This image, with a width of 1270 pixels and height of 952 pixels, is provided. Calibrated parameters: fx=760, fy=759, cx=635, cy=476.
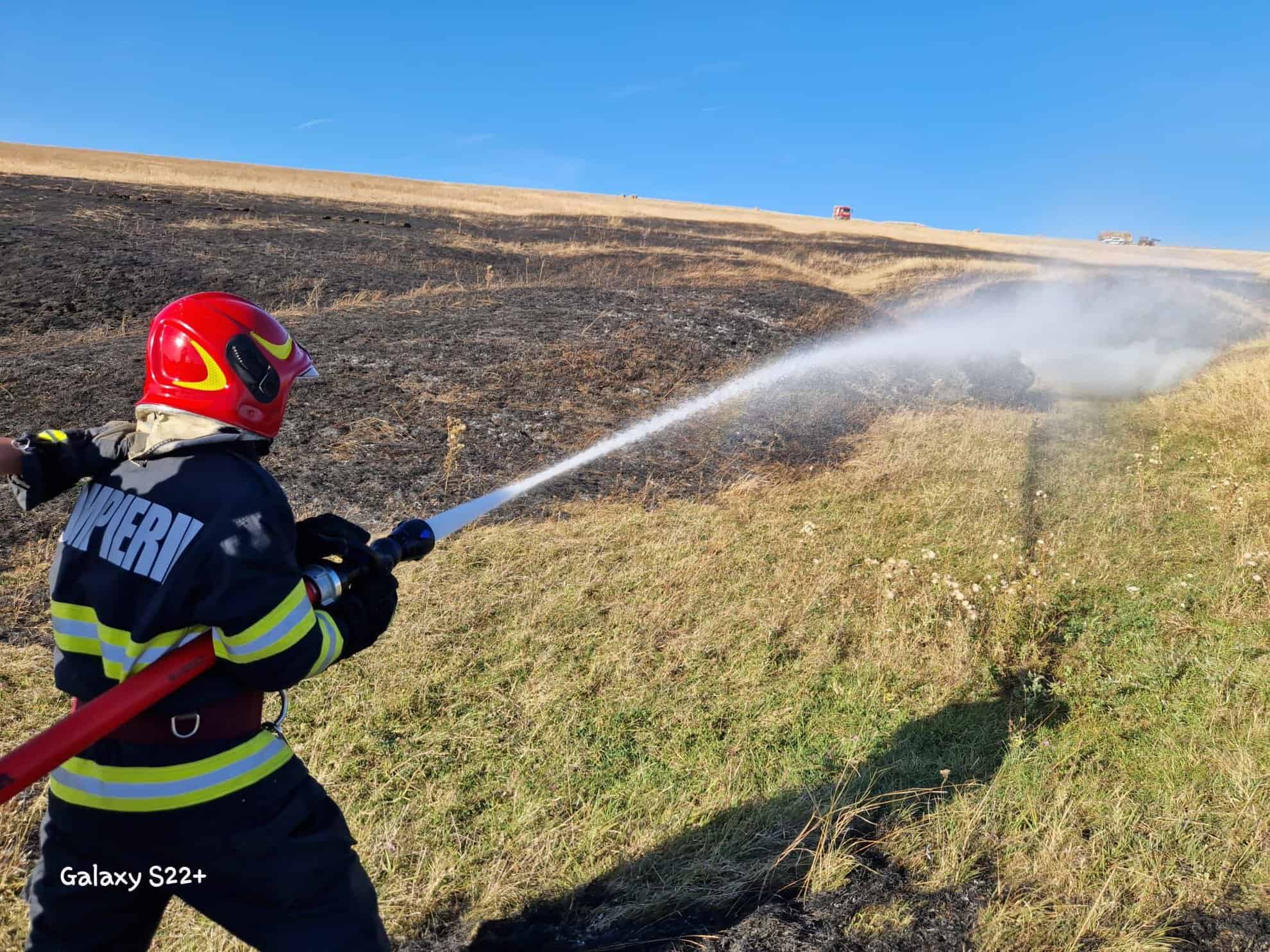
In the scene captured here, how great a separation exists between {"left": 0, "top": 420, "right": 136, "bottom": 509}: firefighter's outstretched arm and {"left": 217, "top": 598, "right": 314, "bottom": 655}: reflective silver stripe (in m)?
0.92

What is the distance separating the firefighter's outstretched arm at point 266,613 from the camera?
189 centimetres

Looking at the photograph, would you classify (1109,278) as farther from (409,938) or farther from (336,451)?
(409,938)

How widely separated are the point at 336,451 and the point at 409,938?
231 inches

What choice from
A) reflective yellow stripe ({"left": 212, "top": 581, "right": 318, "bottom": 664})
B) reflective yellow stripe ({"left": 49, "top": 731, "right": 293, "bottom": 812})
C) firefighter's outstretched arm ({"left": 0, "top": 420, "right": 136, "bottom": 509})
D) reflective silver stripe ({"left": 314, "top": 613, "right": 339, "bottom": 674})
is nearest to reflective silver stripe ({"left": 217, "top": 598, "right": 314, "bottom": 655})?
reflective yellow stripe ({"left": 212, "top": 581, "right": 318, "bottom": 664})

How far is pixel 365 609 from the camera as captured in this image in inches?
91.3

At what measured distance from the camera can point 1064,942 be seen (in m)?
3.09

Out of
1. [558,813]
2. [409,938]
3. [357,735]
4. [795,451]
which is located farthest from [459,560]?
[795,451]

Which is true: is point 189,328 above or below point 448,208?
below

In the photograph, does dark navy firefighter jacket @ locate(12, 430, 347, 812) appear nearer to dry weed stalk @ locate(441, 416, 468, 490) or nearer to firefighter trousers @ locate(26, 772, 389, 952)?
firefighter trousers @ locate(26, 772, 389, 952)

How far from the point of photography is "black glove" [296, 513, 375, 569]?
2375 millimetres

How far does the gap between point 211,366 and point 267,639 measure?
0.80m

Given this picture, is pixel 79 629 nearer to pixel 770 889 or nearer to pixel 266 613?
pixel 266 613

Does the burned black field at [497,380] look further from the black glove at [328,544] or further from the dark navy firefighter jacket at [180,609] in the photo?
the black glove at [328,544]

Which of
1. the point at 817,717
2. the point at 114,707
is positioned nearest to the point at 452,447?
the point at 817,717
